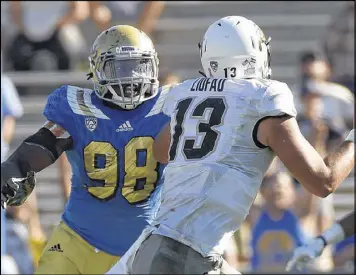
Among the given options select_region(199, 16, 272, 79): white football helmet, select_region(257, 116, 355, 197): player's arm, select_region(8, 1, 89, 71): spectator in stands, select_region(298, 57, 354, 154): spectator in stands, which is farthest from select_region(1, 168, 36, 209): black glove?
select_region(8, 1, 89, 71): spectator in stands

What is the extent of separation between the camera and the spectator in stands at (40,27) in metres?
8.45

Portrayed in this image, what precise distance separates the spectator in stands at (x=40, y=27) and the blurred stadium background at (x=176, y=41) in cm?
6

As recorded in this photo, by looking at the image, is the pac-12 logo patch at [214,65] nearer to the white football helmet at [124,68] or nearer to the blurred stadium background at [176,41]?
the white football helmet at [124,68]

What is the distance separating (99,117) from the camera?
462 cm

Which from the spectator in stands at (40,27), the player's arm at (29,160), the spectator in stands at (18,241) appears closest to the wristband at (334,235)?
the player's arm at (29,160)

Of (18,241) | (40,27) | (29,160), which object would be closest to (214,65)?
(29,160)

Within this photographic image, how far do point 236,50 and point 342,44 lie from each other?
521 cm

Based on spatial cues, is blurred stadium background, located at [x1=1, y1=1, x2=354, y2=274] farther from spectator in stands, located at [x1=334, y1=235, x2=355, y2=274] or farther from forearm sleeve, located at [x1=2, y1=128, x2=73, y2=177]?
forearm sleeve, located at [x1=2, y1=128, x2=73, y2=177]

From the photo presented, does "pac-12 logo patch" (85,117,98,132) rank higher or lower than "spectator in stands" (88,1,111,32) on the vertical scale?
higher

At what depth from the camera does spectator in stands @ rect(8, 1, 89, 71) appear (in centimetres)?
845

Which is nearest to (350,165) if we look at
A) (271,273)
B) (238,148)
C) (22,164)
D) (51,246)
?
(238,148)

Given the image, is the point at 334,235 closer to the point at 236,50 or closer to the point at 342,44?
the point at 236,50

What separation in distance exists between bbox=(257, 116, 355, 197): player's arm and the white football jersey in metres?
0.04

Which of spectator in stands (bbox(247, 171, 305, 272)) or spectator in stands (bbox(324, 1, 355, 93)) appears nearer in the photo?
spectator in stands (bbox(247, 171, 305, 272))
